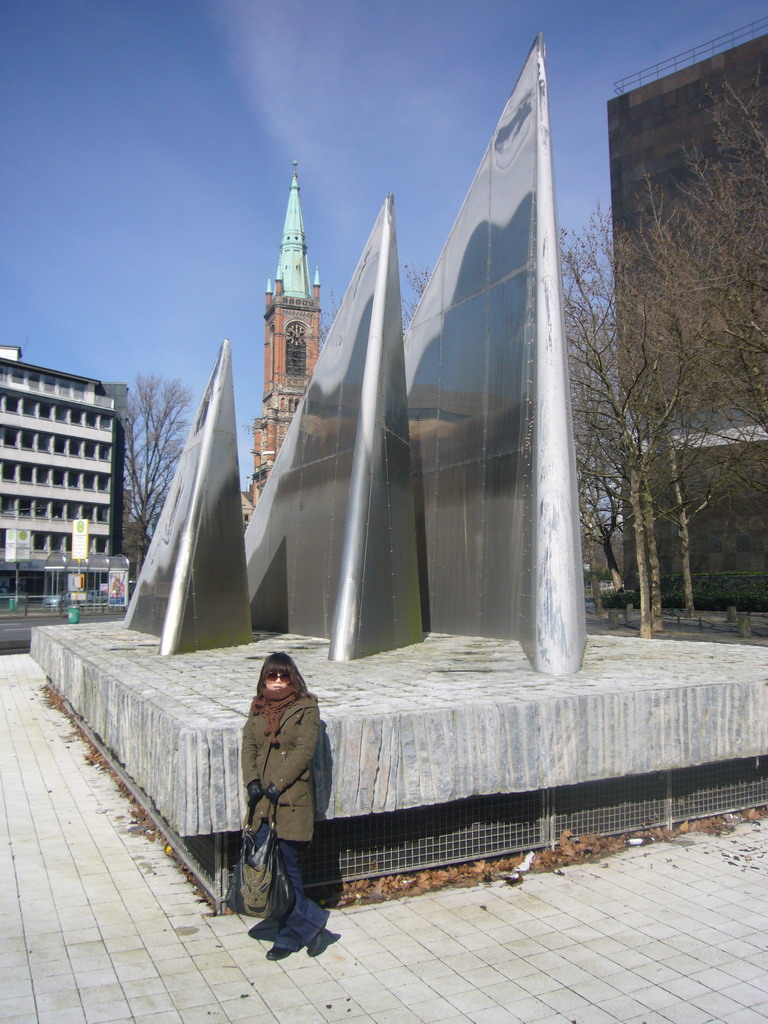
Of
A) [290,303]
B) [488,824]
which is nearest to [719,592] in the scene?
[488,824]

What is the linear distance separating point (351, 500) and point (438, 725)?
429cm

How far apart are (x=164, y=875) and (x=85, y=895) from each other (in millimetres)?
565

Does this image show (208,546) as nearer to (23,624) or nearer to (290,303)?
(23,624)

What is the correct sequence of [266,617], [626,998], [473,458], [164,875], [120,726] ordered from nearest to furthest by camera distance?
[626,998] → [164,875] → [120,726] → [473,458] → [266,617]

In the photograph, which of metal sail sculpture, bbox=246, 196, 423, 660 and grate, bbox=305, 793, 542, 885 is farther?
metal sail sculpture, bbox=246, 196, 423, 660

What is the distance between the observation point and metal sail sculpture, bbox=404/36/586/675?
7781 millimetres

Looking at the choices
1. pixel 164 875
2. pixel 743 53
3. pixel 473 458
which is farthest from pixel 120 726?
pixel 743 53

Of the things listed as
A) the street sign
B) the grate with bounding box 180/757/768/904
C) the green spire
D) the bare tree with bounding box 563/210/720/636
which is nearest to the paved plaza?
the grate with bounding box 180/757/768/904

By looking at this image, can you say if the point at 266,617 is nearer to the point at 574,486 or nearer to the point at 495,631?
the point at 495,631

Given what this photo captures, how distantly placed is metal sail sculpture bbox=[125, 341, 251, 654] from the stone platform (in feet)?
6.21

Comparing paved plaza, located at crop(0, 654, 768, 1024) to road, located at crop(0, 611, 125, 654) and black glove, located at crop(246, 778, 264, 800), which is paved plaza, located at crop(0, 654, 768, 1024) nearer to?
black glove, located at crop(246, 778, 264, 800)

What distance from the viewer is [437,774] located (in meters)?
5.12

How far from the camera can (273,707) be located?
4348mm

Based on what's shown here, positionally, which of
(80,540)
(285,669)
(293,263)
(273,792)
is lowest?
(273,792)
